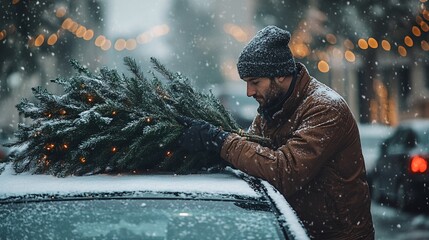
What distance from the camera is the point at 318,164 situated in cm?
403

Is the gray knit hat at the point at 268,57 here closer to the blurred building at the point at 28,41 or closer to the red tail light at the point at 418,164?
the red tail light at the point at 418,164

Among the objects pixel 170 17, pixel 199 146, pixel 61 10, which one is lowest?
pixel 199 146

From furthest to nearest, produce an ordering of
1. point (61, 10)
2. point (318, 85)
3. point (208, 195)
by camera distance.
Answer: point (61, 10) → point (318, 85) → point (208, 195)

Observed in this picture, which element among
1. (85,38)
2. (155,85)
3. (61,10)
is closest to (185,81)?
(155,85)

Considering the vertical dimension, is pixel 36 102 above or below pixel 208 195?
above

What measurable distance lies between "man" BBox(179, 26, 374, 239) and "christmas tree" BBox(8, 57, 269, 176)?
0.44 feet

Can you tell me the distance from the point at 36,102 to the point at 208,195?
4.85 feet

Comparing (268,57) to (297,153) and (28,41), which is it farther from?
(28,41)

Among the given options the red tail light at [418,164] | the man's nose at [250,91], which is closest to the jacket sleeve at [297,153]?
the man's nose at [250,91]

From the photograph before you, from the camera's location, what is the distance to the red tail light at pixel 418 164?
40.7 feet

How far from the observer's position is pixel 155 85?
4.60m

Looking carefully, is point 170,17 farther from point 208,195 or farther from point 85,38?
point 208,195

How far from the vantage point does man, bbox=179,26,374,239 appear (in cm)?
402

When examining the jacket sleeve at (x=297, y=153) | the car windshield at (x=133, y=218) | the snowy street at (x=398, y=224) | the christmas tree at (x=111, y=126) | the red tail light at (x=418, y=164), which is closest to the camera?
the car windshield at (x=133, y=218)
